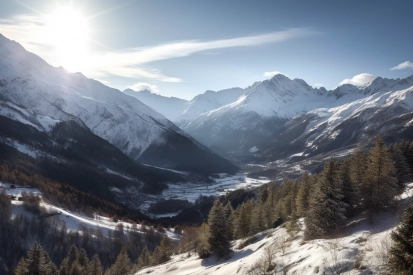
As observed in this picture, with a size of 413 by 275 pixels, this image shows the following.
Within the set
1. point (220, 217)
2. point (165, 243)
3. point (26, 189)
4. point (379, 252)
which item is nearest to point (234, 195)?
point (26, 189)

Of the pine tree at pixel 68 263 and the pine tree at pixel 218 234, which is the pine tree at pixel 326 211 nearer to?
the pine tree at pixel 218 234

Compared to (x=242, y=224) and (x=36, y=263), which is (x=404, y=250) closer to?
(x=242, y=224)

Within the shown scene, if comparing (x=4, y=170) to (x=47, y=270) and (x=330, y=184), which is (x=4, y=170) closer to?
(x=47, y=270)

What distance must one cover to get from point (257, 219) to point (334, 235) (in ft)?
88.5

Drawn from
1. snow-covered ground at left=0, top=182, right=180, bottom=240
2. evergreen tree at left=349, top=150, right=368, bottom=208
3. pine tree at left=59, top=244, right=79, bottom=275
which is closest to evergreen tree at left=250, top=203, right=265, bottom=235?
evergreen tree at left=349, top=150, right=368, bottom=208

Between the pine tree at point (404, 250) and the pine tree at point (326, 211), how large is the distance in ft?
61.3

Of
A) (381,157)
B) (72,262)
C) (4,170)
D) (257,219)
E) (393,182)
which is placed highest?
(4,170)

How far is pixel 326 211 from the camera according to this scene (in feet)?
123

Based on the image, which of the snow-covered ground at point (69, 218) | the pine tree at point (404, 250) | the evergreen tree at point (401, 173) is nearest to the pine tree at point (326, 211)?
the evergreen tree at point (401, 173)

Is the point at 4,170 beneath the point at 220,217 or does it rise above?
above

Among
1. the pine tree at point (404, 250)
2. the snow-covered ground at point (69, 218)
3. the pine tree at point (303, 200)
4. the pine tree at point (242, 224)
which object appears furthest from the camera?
the snow-covered ground at point (69, 218)

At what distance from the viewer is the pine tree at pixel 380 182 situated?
1593 inches

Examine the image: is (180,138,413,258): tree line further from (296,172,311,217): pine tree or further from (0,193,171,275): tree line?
(0,193,171,275): tree line

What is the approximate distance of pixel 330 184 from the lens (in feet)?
129
